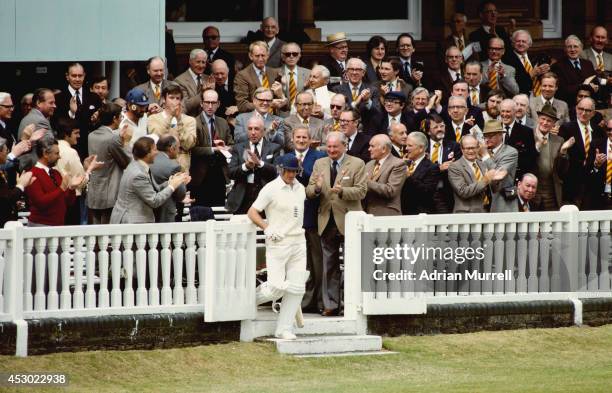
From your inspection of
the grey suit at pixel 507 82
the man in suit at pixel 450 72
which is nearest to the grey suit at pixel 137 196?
the man in suit at pixel 450 72

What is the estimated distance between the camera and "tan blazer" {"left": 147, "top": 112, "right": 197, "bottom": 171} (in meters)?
19.1

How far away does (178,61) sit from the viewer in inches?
993

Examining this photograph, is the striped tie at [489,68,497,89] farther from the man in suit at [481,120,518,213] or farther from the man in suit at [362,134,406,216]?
the man in suit at [362,134,406,216]

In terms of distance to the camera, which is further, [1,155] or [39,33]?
[39,33]

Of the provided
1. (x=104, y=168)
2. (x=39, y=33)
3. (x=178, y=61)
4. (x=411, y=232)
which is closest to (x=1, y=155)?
(x=104, y=168)

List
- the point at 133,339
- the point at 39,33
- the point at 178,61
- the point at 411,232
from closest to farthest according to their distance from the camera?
the point at 133,339
the point at 411,232
the point at 39,33
the point at 178,61

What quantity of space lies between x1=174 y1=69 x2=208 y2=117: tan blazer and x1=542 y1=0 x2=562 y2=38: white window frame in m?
8.36

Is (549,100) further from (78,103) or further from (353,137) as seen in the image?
(78,103)

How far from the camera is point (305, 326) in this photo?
17.8 meters

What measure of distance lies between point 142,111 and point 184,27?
22.6 feet

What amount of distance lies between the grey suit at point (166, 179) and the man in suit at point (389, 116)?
3196mm

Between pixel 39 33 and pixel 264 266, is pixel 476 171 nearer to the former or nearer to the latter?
pixel 264 266

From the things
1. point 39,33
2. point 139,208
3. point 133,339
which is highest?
point 39,33

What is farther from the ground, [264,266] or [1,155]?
[1,155]
